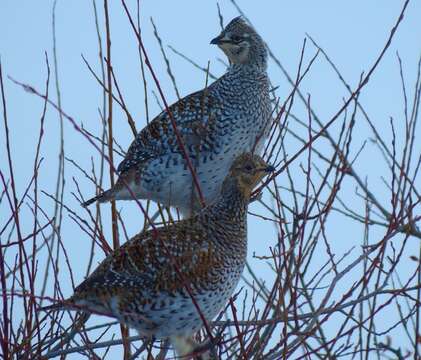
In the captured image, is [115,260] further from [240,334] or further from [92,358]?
[240,334]

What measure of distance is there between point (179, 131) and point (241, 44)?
108 cm

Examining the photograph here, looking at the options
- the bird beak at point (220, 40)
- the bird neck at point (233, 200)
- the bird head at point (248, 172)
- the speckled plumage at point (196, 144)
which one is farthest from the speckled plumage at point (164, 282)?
the bird beak at point (220, 40)

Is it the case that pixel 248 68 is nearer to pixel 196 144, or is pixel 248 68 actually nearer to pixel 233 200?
pixel 196 144

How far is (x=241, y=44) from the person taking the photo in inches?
265

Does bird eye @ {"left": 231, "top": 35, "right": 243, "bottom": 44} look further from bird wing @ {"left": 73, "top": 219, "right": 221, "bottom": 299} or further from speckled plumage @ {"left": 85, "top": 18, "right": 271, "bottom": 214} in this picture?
bird wing @ {"left": 73, "top": 219, "right": 221, "bottom": 299}

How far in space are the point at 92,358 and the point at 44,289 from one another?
0.85 m

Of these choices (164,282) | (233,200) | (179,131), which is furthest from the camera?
(179,131)

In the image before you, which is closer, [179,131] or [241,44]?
[179,131]

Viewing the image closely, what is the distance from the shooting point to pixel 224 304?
445cm

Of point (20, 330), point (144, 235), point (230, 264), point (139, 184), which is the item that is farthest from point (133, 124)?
point (139, 184)

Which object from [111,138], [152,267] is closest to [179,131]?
[111,138]

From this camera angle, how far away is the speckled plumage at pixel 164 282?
433 centimetres

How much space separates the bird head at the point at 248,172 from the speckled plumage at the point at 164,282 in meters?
0.52

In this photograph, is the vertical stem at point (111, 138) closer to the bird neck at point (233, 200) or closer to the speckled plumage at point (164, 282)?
the speckled plumage at point (164, 282)
